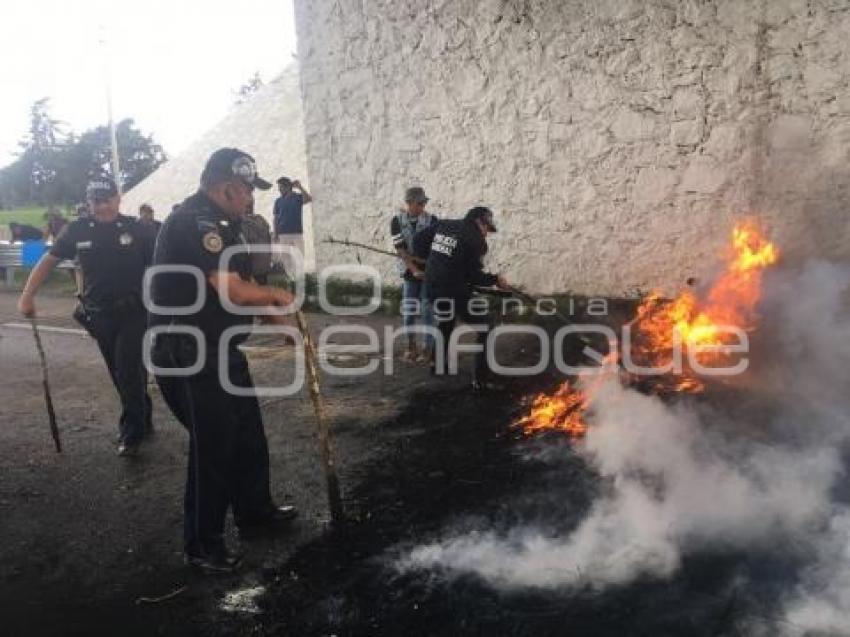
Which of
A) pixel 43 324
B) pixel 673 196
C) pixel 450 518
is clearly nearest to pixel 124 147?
pixel 43 324

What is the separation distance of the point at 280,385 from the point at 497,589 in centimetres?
466

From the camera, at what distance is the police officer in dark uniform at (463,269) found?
6.95 metres

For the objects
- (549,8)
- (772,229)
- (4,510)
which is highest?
(549,8)

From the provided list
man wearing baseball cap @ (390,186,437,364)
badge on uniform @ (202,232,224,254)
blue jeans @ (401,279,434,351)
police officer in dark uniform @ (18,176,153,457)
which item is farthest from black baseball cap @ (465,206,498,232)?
badge on uniform @ (202,232,224,254)

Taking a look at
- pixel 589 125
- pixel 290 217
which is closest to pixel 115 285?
pixel 589 125

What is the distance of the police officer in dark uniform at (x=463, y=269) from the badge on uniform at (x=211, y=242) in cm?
358

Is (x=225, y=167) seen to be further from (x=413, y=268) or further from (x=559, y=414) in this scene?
(x=413, y=268)

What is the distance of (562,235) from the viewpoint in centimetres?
939

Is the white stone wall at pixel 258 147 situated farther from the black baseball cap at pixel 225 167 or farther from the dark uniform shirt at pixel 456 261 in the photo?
the black baseball cap at pixel 225 167

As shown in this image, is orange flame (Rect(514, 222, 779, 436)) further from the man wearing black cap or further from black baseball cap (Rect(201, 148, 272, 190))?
the man wearing black cap

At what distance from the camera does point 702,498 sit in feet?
13.6

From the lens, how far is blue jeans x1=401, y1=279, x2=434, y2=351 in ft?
26.2

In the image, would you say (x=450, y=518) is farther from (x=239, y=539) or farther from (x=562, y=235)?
(x=562, y=235)

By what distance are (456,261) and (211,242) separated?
144 inches
